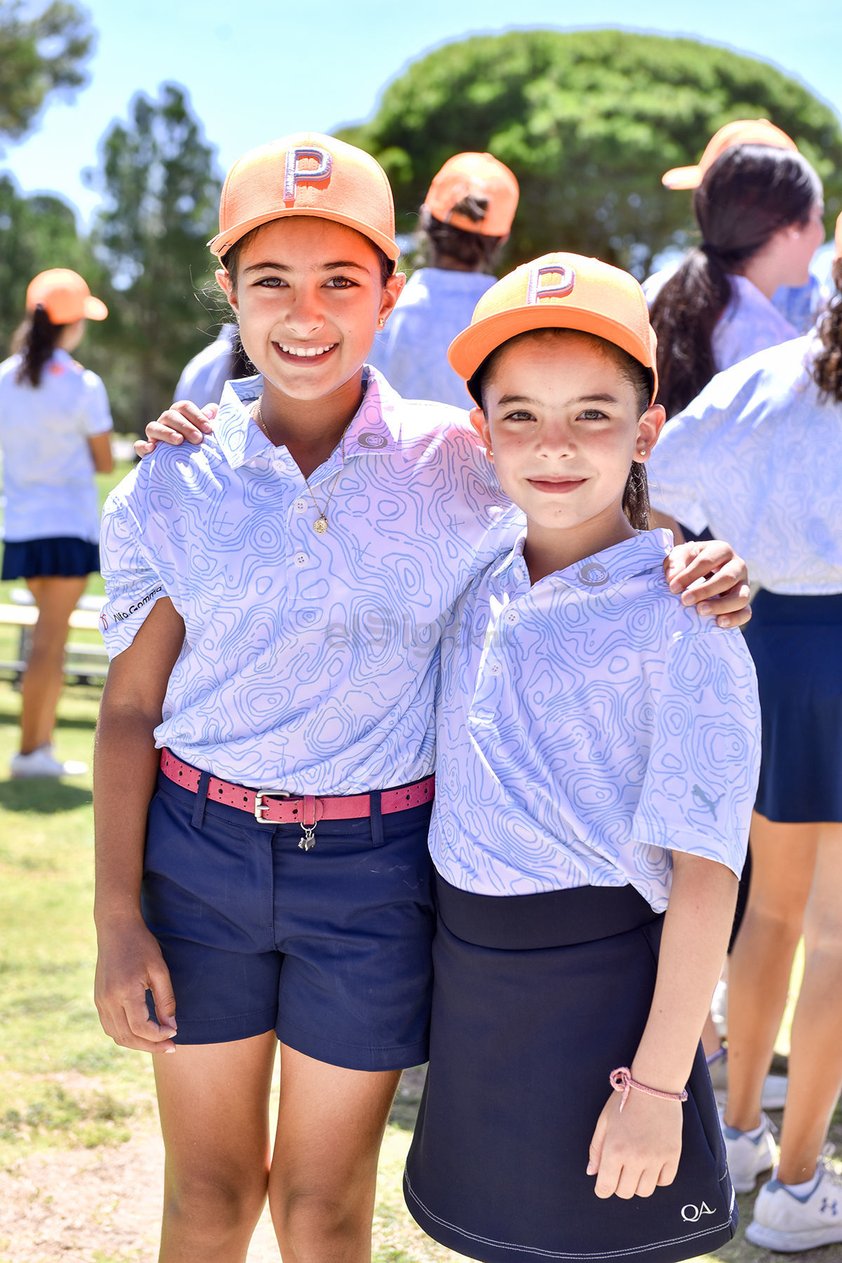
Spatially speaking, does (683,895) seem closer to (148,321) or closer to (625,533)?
(625,533)

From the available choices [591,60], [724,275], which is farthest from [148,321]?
[724,275]

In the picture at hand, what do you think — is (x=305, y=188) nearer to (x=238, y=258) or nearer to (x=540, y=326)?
(x=238, y=258)

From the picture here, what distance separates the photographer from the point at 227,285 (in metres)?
1.93

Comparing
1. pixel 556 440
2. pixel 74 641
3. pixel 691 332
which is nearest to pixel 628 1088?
pixel 556 440

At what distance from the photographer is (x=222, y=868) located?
1.83 m

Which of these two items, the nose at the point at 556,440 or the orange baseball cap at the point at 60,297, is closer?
the nose at the point at 556,440

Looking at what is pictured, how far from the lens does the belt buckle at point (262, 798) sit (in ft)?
5.93

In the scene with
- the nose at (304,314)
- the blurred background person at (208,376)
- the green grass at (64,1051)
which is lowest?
the green grass at (64,1051)

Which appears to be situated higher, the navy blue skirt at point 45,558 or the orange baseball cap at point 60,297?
the orange baseball cap at point 60,297

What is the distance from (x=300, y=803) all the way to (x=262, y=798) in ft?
0.17

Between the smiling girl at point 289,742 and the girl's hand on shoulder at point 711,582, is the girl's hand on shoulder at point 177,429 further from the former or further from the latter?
the girl's hand on shoulder at point 711,582

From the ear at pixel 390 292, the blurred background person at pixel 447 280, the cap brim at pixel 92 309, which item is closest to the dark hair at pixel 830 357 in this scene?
the ear at pixel 390 292

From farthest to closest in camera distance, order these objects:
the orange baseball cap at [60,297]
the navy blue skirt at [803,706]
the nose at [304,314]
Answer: the orange baseball cap at [60,297]
the navy blue skirt at [803,706]
the nose at [304,314]

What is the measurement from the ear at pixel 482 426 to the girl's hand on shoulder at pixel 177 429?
386 millimetres
